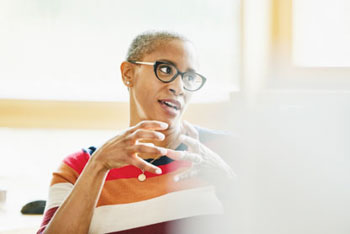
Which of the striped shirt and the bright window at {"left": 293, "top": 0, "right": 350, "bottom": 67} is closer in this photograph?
the striped shirt

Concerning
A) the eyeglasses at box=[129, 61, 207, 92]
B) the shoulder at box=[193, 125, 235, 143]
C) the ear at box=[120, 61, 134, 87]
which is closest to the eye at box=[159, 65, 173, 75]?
the eyeglasses at box=[129, 61, 207, 92]

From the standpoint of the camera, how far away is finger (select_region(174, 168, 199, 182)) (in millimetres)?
1223

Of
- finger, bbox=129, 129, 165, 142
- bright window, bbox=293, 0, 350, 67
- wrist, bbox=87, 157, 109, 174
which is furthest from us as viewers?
bright window, bbox=293, 0, 350, 67

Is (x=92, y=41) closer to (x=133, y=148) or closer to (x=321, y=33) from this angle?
(x=133, y=148)

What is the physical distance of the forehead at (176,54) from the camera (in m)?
1.19

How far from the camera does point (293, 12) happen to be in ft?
5.02

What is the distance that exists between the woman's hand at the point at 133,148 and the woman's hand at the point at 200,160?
0.48 ft

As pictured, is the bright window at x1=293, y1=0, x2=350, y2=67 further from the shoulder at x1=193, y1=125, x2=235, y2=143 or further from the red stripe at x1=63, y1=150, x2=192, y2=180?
the red stripe at x1=63, y1=150, x2=192, y2=180

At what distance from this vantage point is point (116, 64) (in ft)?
5.09

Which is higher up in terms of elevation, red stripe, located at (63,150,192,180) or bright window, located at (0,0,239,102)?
bright window, located at (0,0,239,102)

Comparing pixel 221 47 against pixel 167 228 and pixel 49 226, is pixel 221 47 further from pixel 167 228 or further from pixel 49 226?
pixel 49 226

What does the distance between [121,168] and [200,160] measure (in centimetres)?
22

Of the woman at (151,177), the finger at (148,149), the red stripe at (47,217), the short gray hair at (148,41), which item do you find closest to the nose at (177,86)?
the woman at (151,177)

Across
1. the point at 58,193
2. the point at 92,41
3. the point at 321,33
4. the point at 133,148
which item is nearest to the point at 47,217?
the point at 58,193
